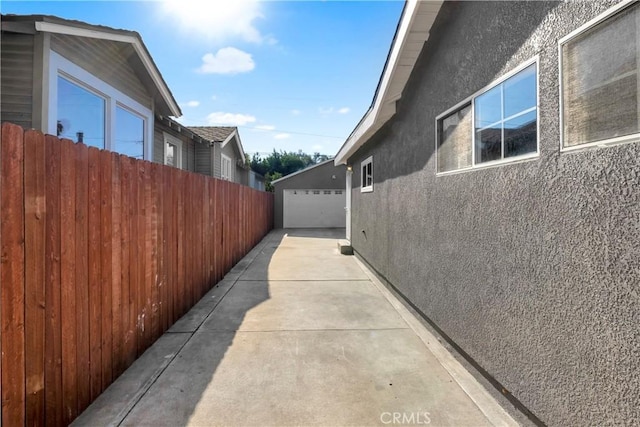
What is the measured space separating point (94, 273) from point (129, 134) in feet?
17.6

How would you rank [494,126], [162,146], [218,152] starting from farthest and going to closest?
1. [218,152]
2. [162,146]
3. [494,126]

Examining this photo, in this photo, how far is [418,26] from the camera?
3992mm

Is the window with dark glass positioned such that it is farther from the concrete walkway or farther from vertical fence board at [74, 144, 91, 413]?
vertical fence board at [74, 144, 91, 413]

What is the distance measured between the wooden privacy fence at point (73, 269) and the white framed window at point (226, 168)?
33.3 feet

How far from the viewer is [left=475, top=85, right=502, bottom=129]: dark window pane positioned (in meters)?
2.90

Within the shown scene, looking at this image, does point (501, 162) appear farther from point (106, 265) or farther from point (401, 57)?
point (106, 265)

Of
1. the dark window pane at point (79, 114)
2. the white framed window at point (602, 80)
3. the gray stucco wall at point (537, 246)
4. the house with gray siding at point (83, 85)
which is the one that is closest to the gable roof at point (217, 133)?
the house with gray siding at point (83, 85)

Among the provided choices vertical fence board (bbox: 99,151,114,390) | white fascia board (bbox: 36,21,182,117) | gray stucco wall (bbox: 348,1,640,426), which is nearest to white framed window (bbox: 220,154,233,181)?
white fascia board (bbox: 36,21,182,117)

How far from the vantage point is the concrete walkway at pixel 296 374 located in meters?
2.48

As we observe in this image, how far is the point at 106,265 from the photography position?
2750 mm

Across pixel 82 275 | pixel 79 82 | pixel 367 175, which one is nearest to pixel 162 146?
pixel 79 82

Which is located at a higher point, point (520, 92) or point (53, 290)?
point (520, 92)

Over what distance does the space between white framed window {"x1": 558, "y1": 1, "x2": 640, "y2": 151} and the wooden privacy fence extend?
3.33 meters

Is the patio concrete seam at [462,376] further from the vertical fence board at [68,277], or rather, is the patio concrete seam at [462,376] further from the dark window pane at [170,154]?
the dark window pane at [170,154]
